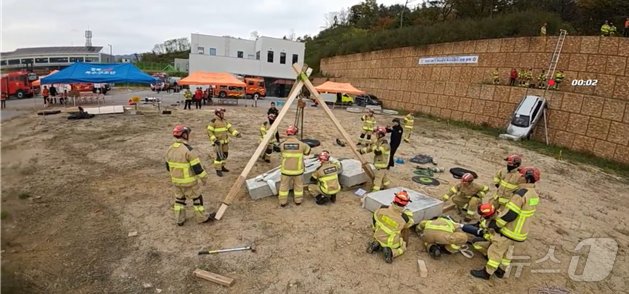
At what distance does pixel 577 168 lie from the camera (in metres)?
13.0

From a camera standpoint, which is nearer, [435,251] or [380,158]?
[435,251]

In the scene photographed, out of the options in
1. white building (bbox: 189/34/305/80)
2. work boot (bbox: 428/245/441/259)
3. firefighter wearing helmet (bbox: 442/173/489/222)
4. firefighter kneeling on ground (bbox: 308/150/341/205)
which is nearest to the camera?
work boot (bbox: 428/245/441/259)

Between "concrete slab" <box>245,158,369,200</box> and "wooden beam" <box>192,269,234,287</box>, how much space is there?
2875mm

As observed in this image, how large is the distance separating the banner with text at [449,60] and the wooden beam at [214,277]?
23.0m

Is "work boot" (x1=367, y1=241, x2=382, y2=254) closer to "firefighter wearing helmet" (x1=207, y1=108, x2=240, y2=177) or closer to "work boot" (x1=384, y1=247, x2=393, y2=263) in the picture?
"work boot" (x1=384, y1=247, x2=393, y2=263)

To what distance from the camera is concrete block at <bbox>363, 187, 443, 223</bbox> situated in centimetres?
659

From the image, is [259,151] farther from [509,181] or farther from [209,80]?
[209,80]

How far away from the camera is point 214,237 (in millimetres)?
6027

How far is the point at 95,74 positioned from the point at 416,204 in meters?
19.8

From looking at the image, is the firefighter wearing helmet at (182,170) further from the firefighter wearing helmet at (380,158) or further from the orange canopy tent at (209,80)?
the orange canopy tent at (209,80)

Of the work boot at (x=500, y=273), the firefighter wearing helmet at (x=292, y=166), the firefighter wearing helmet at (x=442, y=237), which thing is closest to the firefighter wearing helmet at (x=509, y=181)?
the firefighter wearing helmet at (x=442, y=237)

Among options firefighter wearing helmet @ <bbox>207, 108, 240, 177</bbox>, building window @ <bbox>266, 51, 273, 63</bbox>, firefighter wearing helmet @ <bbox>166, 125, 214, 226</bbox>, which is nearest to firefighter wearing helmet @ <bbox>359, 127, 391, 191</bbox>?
firefighter wearing helmet @ <bbox>207, 108, 240, 177</bbox>

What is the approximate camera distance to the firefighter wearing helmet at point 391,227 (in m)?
5.39

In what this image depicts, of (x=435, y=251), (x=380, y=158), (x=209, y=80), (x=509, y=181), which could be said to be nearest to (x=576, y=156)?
(x=509, y=181)
